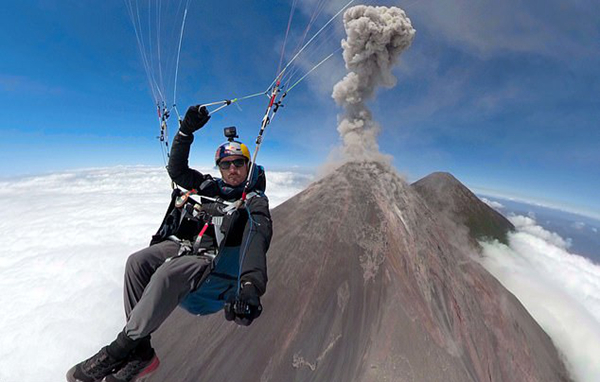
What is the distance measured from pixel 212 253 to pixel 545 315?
70072mm

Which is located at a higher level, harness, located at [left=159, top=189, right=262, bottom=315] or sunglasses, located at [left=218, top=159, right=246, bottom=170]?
sunglasses, located at [left=218, top=159, right=246, bottom=170]

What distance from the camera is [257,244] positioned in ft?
13.0

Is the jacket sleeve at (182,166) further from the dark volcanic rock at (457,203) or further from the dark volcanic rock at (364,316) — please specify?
the dark volcanic rock at (457,203)

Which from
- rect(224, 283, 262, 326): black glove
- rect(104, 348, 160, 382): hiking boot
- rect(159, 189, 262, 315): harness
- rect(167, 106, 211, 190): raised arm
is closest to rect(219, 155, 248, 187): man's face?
rect(159, 189, 262, 315): harness

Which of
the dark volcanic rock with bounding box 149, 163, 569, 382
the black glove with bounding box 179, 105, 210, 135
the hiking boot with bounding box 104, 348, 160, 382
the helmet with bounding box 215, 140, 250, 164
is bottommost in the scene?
the dark volcanic rock with bounding box 149, 163, 569, 382

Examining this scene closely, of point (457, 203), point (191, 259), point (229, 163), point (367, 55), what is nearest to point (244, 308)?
point (191, 259)

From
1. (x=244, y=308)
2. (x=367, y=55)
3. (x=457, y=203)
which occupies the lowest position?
(x=244, y=308)

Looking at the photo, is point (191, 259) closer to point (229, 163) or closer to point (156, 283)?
point (156, 283)

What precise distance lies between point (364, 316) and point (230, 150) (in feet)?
42.5

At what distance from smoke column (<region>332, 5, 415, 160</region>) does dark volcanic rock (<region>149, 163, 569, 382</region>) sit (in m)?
11.8

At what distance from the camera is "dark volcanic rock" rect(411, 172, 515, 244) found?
60.3 metres

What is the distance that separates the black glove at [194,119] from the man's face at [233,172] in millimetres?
744

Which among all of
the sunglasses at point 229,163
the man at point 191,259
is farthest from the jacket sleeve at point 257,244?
the sunglasses at point 229,163

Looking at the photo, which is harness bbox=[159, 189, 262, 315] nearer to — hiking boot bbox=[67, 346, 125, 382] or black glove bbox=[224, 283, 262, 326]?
black glove bbox=[224, 283, 262, 326]
